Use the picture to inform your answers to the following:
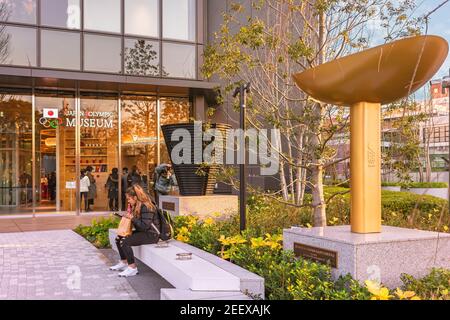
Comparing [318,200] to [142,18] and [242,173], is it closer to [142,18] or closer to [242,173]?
[242,173]

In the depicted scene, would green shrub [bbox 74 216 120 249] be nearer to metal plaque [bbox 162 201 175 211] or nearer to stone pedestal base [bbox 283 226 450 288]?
metal plaque [bbox 162 201 175 211]

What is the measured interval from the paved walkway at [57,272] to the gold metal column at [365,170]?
9.81 ft

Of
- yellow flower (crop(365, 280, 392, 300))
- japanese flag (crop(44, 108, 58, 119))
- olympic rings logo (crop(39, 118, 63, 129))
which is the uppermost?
japanese flag (crop(44, 108, 58, 119))

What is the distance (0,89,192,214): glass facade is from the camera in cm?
1708

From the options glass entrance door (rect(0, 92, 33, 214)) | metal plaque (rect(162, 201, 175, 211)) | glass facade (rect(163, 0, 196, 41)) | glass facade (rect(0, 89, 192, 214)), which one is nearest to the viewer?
metal plaque (rect(162, 201, 175, 211))

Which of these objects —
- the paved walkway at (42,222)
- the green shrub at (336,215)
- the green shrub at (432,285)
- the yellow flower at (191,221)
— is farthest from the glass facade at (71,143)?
the green shrub at (432,285)

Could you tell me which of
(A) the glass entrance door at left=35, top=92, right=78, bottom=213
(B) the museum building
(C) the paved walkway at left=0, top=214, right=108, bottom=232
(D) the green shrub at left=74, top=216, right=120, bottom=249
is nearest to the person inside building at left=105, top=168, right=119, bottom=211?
(B) the museum building

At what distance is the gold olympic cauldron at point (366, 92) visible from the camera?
17.6 feet

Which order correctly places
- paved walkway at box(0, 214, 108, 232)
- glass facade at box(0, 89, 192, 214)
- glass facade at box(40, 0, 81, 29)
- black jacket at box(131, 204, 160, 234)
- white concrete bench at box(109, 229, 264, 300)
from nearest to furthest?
white concrete bench at box(109, 229, 264, 300)
black jacket at box(131, 204, 160, 234)
paved walkway at box(0, 214, 108, 232)
glass facade at box(40, 0, 81, 29)
glass facade at box(0, 89, 192, 214)

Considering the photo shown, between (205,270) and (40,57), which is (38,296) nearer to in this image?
(205,270)

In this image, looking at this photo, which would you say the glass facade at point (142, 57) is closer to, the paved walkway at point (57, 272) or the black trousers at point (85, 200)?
the black trousers at point (85, 200)

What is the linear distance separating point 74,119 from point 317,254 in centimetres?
1413

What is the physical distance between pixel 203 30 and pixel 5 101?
7.69 m

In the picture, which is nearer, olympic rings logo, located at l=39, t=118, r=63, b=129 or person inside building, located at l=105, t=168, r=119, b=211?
olympic rings logo, located at l=39, t=118, r=63, b=129
